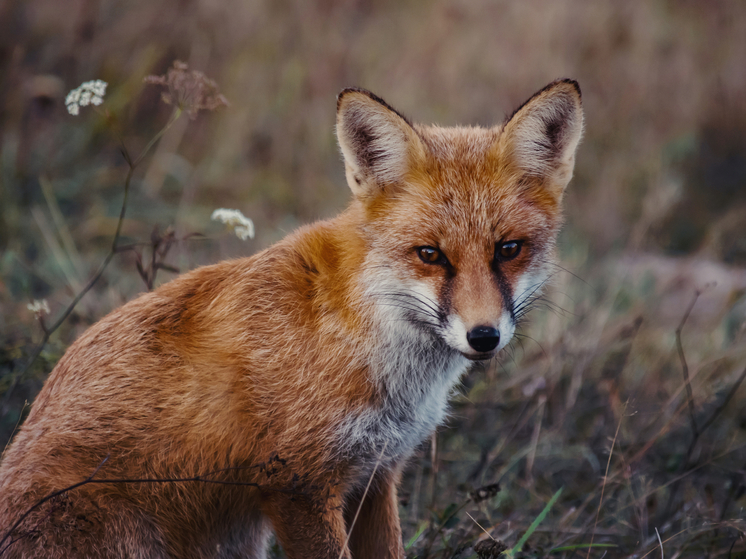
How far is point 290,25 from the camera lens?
8.77 metres

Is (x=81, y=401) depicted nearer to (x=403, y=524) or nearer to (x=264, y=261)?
(x=264, y=261)

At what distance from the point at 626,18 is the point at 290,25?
4423 mm

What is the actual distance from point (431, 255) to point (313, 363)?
0.73 m

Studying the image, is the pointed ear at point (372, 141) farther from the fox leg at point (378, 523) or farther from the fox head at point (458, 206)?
the fox leg at point (378, 523)

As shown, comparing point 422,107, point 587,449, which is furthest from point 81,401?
point 422,107

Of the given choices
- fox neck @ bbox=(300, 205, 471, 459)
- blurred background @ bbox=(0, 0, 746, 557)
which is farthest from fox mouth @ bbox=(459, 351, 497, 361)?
blurred background @ bbox=(0, 0, 746, 557)

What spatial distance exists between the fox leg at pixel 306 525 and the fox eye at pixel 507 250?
1.31 m

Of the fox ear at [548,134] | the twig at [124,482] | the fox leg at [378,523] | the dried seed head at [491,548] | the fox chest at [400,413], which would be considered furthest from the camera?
the fox leg at [378,523]

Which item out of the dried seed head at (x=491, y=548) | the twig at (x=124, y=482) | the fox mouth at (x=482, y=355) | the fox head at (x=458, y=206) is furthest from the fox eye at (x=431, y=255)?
the dried seed head at (x=491, y=548)

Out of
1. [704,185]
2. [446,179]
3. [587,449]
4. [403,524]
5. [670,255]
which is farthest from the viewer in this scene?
[704,185]

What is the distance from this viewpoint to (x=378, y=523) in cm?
337

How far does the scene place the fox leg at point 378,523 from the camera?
3336mm

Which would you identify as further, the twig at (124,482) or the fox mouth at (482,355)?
the fox mouth at (482,355)

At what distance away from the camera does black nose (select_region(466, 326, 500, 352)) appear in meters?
2.70
